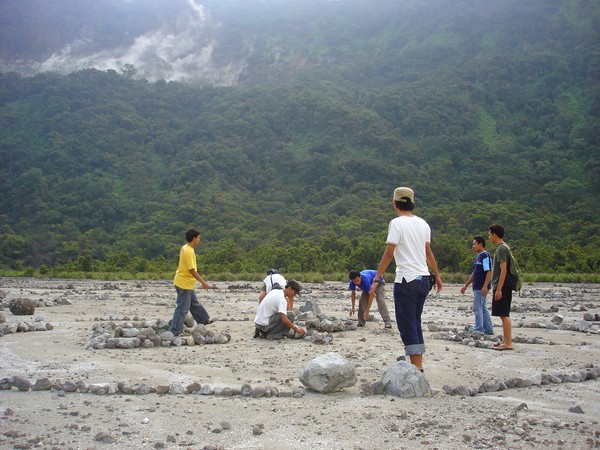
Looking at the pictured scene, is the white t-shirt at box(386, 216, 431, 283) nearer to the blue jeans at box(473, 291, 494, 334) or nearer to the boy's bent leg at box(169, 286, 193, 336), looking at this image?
the blue jeans at box(473, 291, 494, 334)

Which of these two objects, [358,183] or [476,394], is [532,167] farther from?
[476,394]

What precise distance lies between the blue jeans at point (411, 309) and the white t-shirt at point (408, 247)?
3.4 inches

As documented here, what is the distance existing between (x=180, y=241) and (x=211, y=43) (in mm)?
116865

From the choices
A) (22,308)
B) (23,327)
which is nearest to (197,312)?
(23,327)

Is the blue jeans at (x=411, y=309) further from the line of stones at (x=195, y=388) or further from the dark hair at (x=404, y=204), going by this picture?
the dark hair at (x=404, y=204)

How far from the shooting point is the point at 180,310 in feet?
37.6

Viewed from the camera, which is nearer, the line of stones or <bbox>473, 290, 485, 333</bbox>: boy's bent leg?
the line of stones

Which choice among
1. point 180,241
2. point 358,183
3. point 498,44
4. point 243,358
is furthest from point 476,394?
point 498,44

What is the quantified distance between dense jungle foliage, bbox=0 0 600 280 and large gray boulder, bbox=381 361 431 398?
30291 millimetres

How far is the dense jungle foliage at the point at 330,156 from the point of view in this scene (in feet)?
163

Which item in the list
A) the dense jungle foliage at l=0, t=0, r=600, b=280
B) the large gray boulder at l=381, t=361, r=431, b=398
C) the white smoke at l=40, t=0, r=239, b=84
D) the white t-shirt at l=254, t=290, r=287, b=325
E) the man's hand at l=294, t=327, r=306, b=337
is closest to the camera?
the large gray boulder at l=381, t=361, r=431, b=398

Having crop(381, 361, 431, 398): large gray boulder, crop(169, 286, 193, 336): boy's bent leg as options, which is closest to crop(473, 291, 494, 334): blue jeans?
crop(381, 361, 431, 398): large gray boulder

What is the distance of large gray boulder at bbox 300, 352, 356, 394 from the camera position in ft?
22.7

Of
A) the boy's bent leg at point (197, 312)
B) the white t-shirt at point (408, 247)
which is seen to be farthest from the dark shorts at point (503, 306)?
the boy's bent leg at point (197, 312)
